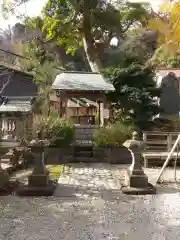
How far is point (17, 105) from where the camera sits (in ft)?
41.7

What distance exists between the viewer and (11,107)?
12.5m

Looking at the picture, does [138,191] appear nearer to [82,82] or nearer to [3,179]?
[3,179]

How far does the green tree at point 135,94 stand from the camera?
1377cm

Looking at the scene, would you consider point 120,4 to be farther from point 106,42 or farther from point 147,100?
point 147,100

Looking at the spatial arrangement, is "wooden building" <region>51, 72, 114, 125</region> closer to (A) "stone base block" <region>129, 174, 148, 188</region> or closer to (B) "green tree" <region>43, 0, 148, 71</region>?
(B) "green tree" <region>43, 0, 148, 71</region>

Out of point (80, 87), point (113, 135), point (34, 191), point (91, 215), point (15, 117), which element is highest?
point (80, 87)

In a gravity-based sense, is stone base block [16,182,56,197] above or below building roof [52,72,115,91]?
below

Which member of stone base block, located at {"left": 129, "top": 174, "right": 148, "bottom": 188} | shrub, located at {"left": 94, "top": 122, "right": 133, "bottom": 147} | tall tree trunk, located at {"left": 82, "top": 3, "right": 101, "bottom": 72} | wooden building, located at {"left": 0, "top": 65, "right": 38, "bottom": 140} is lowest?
stone base block, located at {"left": 129, "top": 174, "right": 148, "bottom": 188}

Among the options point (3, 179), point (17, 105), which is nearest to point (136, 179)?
point (3, 179)

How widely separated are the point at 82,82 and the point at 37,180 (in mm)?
8266

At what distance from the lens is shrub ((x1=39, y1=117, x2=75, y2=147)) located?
11581mm

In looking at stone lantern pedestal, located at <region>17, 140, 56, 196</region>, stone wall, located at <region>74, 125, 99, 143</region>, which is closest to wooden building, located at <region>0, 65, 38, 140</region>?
stone wall, located at <region>74, 125, 99, 143</region>

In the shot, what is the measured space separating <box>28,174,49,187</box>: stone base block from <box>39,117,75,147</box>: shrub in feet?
13.2

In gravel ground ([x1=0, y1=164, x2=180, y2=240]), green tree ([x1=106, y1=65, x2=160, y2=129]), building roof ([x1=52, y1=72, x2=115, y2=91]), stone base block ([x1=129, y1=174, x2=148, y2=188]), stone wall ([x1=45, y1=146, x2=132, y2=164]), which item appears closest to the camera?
gravel ground ([x1=0, y1=164, x2=180, y2=240])
